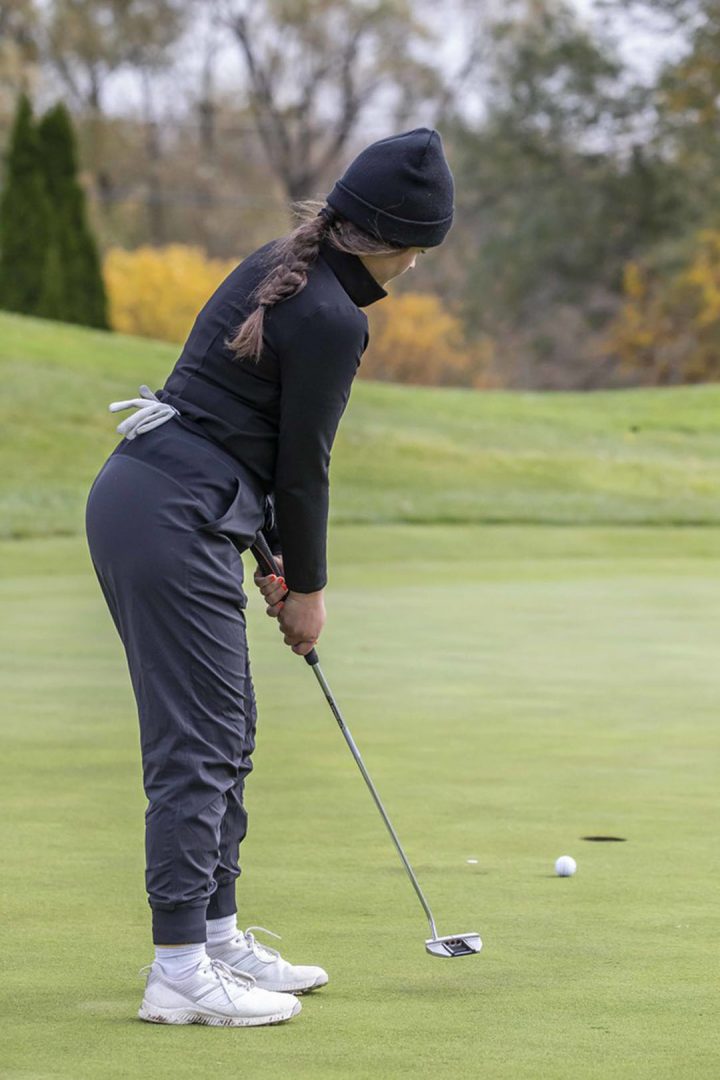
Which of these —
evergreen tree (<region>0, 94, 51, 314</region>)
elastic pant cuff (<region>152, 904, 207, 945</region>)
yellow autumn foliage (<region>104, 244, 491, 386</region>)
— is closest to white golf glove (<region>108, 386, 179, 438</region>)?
elastic pant cuff (<region>152, 904, 207, 945</region>)

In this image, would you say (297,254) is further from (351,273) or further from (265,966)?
(265,966)

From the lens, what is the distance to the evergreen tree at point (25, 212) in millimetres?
30875

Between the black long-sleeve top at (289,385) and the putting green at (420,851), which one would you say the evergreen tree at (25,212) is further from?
the black long-sleeve top at (289,385)

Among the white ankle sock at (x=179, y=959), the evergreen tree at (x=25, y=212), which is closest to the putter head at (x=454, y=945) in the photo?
the white ankle sock at (x=179, y=959)

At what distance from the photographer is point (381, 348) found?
47.1m

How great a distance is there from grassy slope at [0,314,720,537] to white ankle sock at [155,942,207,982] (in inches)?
519

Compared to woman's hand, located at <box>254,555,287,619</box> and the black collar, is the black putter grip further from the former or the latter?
the black collar

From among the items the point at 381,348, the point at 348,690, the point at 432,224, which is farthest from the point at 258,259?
the point at 381,348

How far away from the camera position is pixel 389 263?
388 cm

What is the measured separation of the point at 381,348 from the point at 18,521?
30170mm

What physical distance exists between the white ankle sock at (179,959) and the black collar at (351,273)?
1257 millimetres

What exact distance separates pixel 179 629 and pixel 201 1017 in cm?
71

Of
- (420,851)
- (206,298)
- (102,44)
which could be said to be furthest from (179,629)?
(102,44)

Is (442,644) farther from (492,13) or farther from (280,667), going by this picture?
(492,13)
